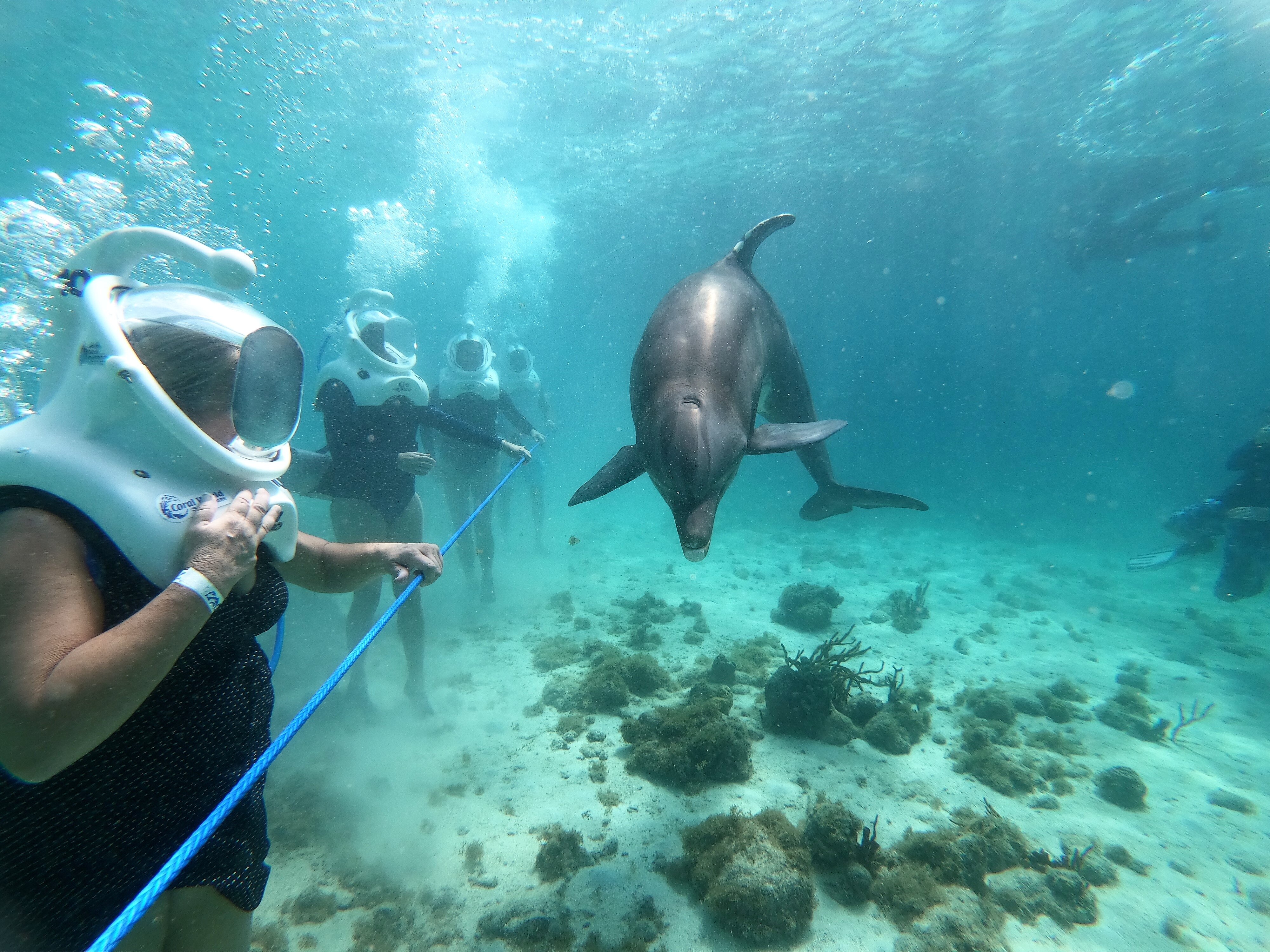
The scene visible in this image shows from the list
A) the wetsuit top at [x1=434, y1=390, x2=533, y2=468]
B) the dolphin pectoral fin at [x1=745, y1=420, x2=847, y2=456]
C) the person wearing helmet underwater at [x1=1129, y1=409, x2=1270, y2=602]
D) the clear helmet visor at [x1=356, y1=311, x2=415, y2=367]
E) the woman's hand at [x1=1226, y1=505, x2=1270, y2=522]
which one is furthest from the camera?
the person wearing helmet underwater at [x1=1129, y1=409, x2=1270, y2=602]

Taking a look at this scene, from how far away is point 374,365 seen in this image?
16.7 ft

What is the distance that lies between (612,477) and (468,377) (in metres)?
5.73

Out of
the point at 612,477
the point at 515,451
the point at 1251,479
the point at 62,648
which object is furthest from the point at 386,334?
the point at 1251,479

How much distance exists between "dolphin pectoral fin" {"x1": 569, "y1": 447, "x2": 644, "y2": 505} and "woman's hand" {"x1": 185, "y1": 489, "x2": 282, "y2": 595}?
6.34 feet

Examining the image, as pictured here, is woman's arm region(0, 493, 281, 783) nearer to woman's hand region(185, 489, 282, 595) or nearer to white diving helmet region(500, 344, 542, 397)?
woman's hand region(185, 489, 282, 595)

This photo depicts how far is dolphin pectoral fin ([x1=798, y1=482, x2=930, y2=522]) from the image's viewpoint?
4.70 meters

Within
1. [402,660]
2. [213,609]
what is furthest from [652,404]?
[402,660]

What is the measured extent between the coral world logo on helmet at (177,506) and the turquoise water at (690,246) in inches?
141

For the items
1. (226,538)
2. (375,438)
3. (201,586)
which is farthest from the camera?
(375,438)

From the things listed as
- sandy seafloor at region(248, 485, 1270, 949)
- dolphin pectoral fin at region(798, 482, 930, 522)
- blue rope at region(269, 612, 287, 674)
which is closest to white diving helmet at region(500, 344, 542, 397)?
sandy seafloor at region(248, 485, 1270, 949)

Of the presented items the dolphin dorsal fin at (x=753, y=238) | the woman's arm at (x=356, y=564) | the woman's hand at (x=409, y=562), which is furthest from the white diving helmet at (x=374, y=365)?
the dolphin dorsal fin at (x=753, y=238)

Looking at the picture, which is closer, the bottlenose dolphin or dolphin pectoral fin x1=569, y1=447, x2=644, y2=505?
the bottlenose dolphin

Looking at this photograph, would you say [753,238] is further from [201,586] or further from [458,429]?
[201,586]

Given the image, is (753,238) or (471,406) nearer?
(753,238)
